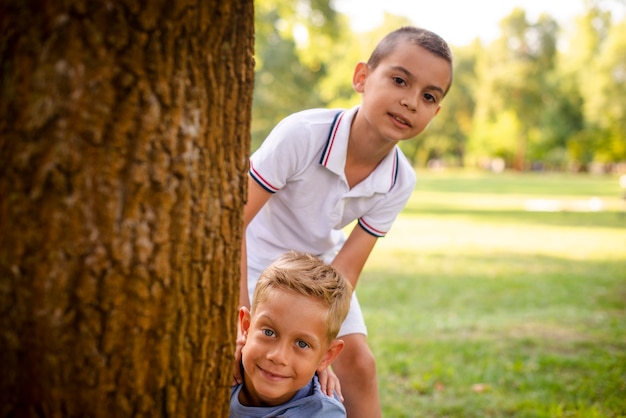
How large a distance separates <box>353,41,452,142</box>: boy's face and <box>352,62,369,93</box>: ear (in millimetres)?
168

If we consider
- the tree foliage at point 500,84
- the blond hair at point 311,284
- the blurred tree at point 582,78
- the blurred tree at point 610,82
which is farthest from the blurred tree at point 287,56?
the blond hair at point 311,284

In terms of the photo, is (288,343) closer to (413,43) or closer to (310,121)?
(310,121)

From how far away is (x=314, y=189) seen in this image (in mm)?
2932

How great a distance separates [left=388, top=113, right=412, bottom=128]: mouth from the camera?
2848 mm

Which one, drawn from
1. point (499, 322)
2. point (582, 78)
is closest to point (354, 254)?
point (499, 322)

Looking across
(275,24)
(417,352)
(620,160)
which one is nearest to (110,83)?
(417,352)

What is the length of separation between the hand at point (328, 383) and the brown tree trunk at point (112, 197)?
3.38ft

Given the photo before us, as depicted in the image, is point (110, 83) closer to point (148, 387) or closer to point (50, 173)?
point (50, 173)

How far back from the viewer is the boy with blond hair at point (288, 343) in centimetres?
229

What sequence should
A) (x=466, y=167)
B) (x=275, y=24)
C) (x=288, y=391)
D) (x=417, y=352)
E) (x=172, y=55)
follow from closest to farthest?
(x=172, y=55), (x=288, y=391), (x=417, y=352), (x=275, y=24), (x=466, y=167)

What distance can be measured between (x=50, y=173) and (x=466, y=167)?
75883 millimetres

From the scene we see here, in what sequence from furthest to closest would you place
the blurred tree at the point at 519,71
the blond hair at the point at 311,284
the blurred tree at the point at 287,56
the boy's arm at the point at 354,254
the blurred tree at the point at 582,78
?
1. the blurred tree at the point at 519,71
2. the blurred tree at the point at 582,78
3. the blurred tree at the point at 287,56
4. the boy's arm at the point at 354,254
5. the blond hair at the point at 311,284

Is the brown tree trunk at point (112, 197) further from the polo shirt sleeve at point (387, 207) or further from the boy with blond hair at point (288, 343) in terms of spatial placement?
the polo shirt sleeve at point (387, 207)

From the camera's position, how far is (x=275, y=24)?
81.7 feet
